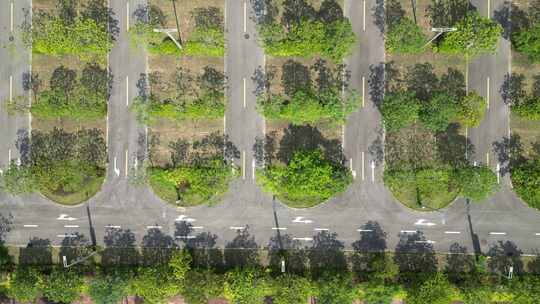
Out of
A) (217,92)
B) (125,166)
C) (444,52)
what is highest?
(444,52)

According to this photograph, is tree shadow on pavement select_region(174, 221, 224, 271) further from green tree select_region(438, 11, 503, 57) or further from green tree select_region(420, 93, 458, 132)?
green tree select_region(438, 11, 503, 57)

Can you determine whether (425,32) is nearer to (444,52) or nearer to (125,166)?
(444,52)

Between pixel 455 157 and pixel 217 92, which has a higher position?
pixel 217 92

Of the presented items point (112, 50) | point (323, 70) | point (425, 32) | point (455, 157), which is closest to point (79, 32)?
point (112, 50)

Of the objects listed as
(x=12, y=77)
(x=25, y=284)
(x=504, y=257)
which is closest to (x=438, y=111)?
(x=504, y=257)
